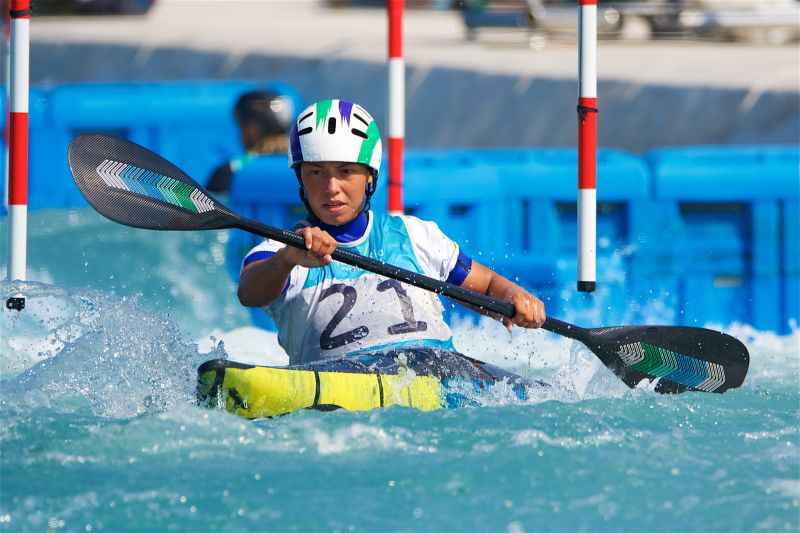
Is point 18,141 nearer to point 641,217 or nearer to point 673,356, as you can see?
point 673,356

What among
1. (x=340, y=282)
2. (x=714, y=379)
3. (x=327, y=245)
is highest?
(x=327, y=245)

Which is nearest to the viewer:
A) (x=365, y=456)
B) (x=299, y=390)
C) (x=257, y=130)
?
(x=365, y=456)

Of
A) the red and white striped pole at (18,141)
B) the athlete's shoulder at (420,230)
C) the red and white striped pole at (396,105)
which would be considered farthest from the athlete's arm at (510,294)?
the red and white striped pole at (18,141)

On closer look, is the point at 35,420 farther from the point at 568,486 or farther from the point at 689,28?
the point at 689,28

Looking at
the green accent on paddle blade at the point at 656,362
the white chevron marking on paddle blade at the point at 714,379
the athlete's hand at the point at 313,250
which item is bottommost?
the white chevron marking on paddle blade at the point at 714,379

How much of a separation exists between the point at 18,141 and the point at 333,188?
124cm

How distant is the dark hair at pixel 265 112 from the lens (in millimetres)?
8258

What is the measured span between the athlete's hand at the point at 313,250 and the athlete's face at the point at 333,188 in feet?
0.99

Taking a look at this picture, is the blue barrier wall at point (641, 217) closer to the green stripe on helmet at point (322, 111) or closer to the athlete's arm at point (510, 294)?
the athlete's arm at point (510, 294)

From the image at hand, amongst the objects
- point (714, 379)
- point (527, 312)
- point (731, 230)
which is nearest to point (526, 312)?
point (527, 312)

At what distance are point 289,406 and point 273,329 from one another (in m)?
2.73

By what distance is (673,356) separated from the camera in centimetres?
508

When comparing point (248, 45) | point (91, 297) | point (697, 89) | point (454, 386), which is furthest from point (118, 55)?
point (454, 386)

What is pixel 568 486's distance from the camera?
3760mm
